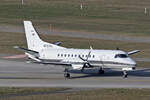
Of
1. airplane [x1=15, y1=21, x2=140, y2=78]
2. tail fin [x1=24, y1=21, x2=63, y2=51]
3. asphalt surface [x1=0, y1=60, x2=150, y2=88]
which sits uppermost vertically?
tail fin [x1=24, y1=21, x2=63, y2=51]

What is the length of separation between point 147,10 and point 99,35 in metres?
42.6

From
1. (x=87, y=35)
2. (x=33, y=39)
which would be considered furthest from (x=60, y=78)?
(x=87, y=35)

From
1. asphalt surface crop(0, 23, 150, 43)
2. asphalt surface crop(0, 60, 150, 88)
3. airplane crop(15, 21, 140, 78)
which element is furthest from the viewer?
asphalt surface crop(0, 23, 150, 43)

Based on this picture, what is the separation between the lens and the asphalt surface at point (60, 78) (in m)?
55.7

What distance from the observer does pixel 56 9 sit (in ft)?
459

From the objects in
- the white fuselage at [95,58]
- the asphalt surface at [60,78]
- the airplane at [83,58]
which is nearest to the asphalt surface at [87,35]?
the asphalt surface at [60,78]

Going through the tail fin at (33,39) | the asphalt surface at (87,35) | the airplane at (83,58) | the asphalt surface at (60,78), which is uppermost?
the tail fin at (33,39)

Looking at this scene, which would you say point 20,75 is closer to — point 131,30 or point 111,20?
point 131,30

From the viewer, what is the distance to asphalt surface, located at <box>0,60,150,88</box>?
2195 inches

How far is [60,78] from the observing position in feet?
198

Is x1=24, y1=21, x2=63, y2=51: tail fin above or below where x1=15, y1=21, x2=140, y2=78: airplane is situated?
above

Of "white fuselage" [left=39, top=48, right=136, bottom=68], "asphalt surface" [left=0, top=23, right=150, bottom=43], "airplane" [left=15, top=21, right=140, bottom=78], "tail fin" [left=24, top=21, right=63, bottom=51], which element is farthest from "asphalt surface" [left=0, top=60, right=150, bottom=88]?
"asphalt surface" [left=0, top=23, right=150, bottom=43]

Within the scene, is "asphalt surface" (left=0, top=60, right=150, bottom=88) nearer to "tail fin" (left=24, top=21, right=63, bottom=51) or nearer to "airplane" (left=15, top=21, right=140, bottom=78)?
"airplane" (left=15, top=21, right=140, bottom=78)

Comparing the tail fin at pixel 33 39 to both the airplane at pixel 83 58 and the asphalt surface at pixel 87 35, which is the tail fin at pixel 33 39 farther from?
the asphalt surface at pixel 87 35
